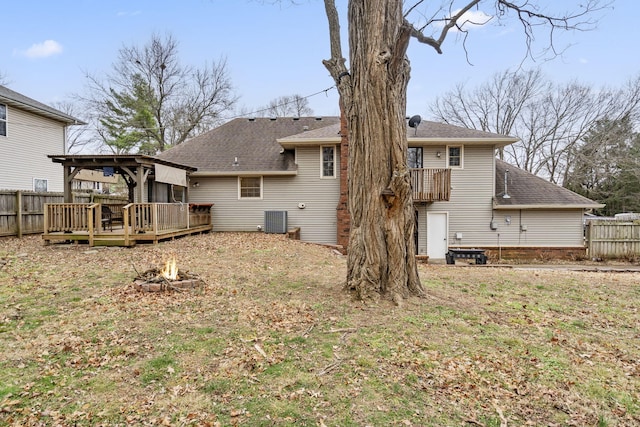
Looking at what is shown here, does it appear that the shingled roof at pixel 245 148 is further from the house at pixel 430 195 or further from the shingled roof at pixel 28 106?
the shingled roof at pixel 28 106

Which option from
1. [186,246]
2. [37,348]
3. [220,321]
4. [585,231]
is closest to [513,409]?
[220,321]

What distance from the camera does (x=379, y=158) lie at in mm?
4816

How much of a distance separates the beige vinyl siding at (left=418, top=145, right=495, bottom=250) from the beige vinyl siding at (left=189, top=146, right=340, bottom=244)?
4.50m

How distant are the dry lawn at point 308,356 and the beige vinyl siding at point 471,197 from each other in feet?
24.7

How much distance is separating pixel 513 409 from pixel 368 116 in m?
3.84

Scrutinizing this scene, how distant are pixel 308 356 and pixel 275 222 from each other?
10448mm

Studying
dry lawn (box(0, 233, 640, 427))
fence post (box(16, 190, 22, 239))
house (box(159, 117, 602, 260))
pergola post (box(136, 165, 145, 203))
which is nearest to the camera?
dry lawn (box(0, 233, 640, 427))

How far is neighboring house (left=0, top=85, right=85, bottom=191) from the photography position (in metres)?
13.2

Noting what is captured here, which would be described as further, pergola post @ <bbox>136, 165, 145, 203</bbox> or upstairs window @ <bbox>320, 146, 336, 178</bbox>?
upstairs window @ <bbox>320, 146, 336, 178</bbox>

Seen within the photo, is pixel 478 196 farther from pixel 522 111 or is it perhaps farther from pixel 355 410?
pixel 522 111

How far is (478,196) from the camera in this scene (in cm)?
1347

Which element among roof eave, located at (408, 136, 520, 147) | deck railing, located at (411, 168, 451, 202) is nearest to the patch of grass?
deck railing, located at (411, 168, 451, 202)

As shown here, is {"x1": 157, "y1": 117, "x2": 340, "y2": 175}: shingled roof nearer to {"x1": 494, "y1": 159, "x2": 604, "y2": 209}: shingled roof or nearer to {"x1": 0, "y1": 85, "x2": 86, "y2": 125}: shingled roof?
{"x1": 0, "y1": 85, "x2": 86, "y2": 125}: shingled roof

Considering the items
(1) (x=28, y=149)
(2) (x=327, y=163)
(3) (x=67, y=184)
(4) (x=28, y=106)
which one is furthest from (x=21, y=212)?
(2) (x=327, y=163)
